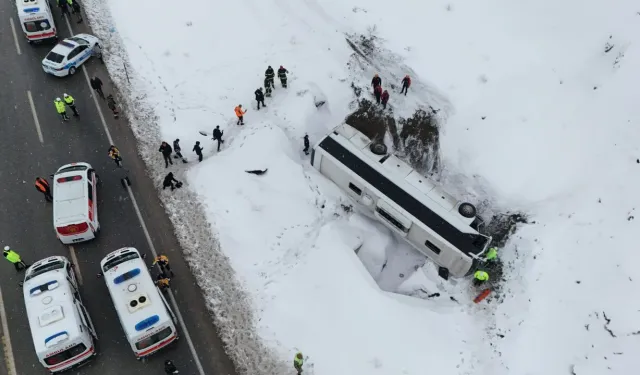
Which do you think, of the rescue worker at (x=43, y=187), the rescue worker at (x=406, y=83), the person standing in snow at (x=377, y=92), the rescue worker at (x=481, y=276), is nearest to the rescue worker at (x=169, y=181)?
the rescue worker at (x=43, y=187)

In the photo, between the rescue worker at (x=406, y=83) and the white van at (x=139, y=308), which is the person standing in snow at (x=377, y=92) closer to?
the rescue worker at (x=406, y=83)

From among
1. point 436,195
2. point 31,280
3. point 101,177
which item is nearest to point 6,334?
point 31,280

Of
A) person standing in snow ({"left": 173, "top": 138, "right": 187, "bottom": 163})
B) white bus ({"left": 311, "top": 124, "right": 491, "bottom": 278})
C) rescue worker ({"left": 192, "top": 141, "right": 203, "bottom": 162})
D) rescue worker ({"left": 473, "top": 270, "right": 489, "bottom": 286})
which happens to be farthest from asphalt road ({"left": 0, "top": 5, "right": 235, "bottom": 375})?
rescue worker ({"left": 473, "top": 270, "right": 489, "bottom": 286})

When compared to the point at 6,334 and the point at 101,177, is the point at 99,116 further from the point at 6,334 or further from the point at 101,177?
the point at 6,334

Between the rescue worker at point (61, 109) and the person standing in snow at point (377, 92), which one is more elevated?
the person standing in snow at point (377, 92)

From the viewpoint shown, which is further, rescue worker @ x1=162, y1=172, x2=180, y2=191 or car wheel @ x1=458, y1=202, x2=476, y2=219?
rescue worker @ x1=162, y1=172, x2=180, y2=191

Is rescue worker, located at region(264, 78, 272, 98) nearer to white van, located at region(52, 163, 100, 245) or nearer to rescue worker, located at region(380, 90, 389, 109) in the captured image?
rescue worker, located at region(380, 90, 389, 109)

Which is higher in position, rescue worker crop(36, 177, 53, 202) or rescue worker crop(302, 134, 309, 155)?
rescue worker crop(302, 134, 309, 155)
